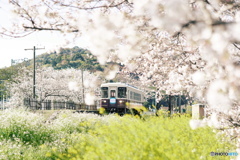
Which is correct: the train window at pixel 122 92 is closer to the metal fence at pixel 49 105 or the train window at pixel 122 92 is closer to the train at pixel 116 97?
the train at pixel 116 97

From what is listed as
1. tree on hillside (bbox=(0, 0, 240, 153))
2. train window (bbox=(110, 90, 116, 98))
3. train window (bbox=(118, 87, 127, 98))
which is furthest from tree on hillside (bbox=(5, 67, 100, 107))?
tree on hillside (bbox=(0, 0, 240, 153))

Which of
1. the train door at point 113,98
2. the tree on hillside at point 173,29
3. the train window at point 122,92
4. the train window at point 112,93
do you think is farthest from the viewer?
the train window at point 112,93

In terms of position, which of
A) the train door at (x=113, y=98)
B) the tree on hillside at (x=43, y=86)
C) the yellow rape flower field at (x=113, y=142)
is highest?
the tree on hillside at (x=43, y=86)

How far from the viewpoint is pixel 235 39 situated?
1511 millimetres

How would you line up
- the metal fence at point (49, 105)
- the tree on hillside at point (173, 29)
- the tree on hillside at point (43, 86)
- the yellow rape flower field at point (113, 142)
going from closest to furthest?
the tree on hillside at point (173, 29), the yellow rape flower field at point (113, 142), the metal fence at point (49, 105), the tree on hillside at point (43, 86)

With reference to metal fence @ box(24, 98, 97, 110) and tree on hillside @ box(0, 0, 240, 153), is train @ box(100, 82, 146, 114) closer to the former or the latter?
metal fence @ box(24, 98, 97, 110)

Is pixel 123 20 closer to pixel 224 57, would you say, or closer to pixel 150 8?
pixel 150 8

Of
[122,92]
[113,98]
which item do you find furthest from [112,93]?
[122,92]

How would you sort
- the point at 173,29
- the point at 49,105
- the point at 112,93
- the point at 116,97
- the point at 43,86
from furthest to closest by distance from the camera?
the point at 43,86, the point at 49,105, the point at 112,93, the point at 116,97, the point at 173,29

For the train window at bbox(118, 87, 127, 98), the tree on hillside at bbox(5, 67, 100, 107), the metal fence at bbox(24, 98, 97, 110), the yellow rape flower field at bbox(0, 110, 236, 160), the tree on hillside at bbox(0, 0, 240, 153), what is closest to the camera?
the tree on hillside at bbox(0, 0, 240, 153)

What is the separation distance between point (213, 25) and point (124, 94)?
19035 mm

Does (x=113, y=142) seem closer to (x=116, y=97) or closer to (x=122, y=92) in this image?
(x=122, y=92)

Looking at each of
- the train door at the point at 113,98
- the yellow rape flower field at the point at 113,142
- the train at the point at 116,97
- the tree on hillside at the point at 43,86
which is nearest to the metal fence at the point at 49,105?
the train at the point at 116,97

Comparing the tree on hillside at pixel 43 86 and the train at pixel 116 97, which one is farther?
the tree on hillside at pixel 43 86
